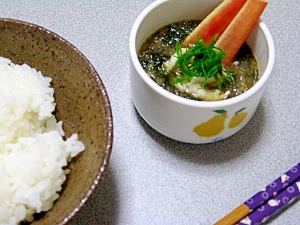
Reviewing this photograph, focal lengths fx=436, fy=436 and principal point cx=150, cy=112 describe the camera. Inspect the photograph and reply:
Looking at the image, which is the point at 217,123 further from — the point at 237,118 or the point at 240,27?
the point at 240,27

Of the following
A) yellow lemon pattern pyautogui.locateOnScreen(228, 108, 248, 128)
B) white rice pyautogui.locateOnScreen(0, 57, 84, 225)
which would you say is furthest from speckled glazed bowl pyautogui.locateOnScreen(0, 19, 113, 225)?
yellow lemon pattern pyautogui.locateOnScreen(228, 108, 248, 128)

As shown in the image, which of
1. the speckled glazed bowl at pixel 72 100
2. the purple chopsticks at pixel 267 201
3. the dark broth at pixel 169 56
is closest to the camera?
the speckled glazed bowl at pixel 72 100

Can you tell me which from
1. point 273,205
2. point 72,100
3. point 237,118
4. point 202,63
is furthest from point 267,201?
point 72,100

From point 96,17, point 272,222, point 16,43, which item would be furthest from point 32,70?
point 272,222

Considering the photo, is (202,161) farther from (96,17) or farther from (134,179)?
(96,17)

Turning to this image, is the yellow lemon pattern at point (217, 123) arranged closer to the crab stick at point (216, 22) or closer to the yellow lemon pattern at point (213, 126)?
the yellow lemon pattern at point (213, 126)

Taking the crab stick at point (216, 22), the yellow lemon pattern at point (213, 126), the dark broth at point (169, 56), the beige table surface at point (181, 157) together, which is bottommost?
the beige table surface at point (181, 157)

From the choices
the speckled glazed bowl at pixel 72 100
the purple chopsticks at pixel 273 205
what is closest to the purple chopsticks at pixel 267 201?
the purple chopsticks at pixel 273 205
